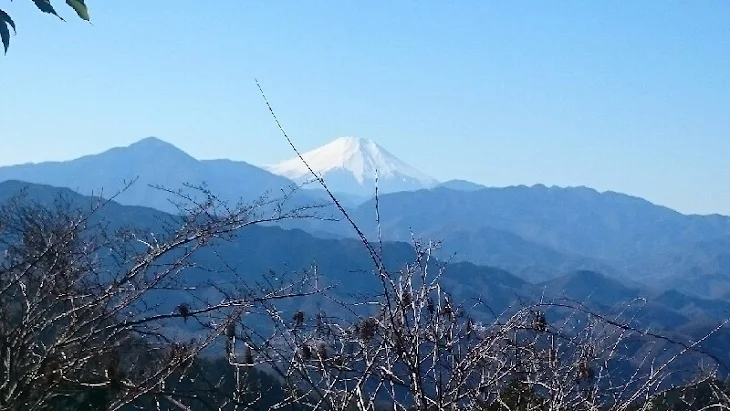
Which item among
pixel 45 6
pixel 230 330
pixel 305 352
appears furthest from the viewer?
pixel 230 330

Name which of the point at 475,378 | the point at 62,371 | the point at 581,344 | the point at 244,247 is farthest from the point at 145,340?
the point at 244,247

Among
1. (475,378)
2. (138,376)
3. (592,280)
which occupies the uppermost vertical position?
(475,378)

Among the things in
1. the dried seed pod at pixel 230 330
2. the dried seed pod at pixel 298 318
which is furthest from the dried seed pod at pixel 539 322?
the dried seed pod at pixel 230 330

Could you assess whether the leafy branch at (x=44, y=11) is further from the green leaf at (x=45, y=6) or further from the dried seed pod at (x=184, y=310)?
the dried seed pod at (x=184, y=310)

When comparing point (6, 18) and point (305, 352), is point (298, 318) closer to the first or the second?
point (305, 352)

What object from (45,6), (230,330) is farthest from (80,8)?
(230,330)

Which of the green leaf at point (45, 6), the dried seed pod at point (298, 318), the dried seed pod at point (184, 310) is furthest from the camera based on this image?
the dried seed pod at point (184, 310)

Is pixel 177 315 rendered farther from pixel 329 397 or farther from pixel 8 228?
pixel 8 228

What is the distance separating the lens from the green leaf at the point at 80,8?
185 cm

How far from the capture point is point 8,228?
6.19m

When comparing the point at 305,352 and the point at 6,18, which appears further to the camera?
the point at 305,352

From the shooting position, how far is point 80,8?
185cm

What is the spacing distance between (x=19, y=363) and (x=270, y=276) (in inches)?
52.3

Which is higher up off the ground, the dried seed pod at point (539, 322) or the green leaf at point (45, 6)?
the green leaf at point (45, 6)
